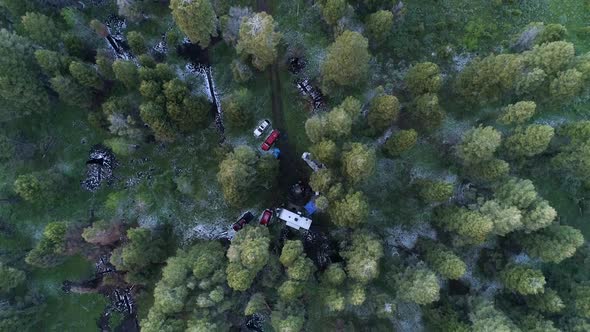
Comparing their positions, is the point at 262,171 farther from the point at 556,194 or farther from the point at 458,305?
the point at 556,194

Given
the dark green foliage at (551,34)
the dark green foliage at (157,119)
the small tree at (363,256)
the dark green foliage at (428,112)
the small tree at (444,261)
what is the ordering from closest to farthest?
the small tree at (363,256) → the small tree at (444,261) → the dark green foliage at (428,112) → the dark green foliage at (157,119) → the dark green foliage at (551,34)

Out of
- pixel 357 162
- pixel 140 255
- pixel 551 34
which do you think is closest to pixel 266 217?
pixel 357 162

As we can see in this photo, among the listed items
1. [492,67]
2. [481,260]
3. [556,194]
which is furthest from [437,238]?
[492,67]

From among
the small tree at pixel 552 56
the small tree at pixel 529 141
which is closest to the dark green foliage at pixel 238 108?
the small tree at pixel 529 141

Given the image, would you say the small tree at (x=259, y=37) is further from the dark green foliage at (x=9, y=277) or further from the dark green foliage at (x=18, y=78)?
the dark green foliage at (x=9, y=277)

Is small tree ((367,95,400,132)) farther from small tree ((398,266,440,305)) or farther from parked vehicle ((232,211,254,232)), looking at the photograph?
parked vehicle ((232,211,254,232))

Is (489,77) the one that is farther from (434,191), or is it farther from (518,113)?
(434,191)
